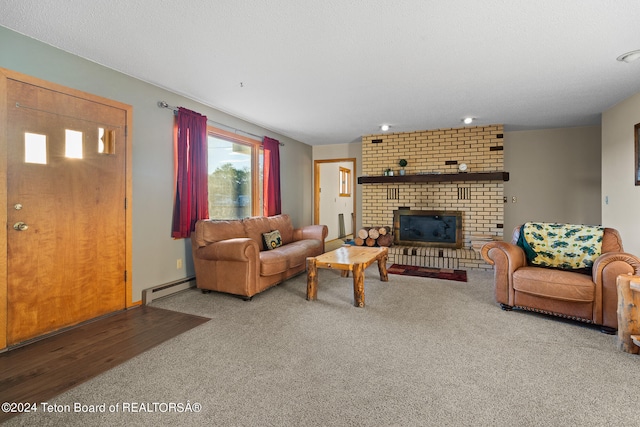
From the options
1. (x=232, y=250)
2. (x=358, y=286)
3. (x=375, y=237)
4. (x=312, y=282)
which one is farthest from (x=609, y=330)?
(x=232, y=250)

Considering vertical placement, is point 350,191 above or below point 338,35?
below

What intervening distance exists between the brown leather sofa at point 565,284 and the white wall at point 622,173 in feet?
4.17

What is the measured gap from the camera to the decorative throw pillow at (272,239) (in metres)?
4.25

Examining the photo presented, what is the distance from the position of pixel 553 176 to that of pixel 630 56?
3150 millimetres

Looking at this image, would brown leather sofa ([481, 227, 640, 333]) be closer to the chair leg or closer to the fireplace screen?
the chair leg

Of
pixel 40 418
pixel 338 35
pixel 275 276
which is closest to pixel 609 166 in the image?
pixel 338 35

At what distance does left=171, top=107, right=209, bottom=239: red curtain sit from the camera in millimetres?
3629

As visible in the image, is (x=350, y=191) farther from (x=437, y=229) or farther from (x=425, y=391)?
(x=425, y=391)

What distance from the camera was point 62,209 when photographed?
259cm

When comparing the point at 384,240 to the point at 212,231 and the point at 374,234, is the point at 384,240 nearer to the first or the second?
the point at 374,234

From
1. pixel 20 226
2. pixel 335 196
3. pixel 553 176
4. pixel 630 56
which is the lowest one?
pixel 20 226

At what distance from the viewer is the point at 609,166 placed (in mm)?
4168

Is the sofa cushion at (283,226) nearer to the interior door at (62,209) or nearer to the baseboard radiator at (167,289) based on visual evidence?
the baseboard radiator at (167,289)

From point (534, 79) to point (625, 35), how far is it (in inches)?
34.1
